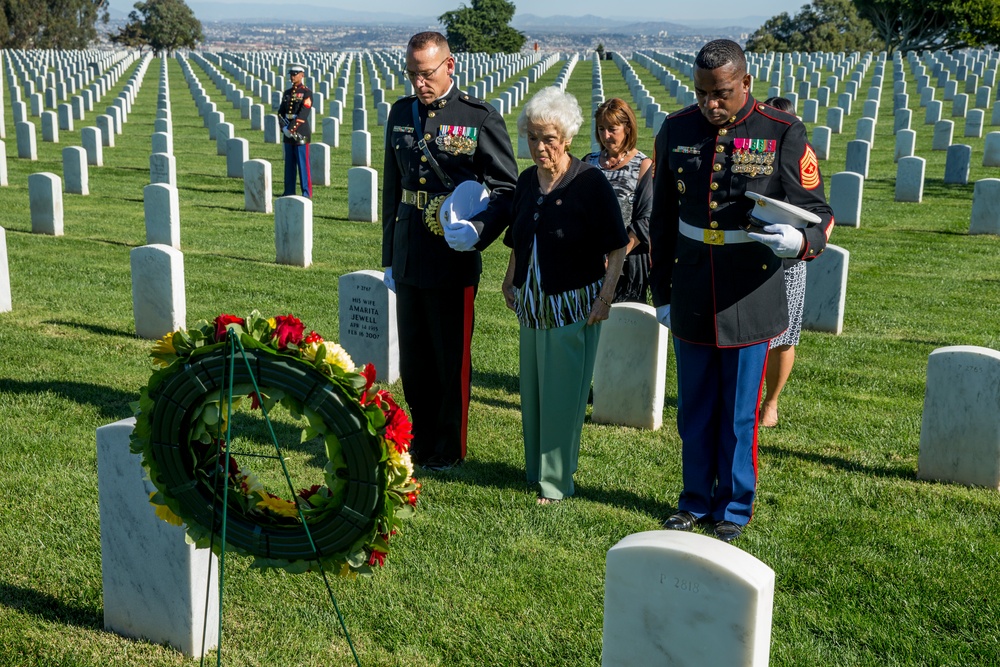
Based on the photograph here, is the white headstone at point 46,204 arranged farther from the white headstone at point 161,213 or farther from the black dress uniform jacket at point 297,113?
the black dress uniform jacket at point 297,113

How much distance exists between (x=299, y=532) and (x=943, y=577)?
2.89 metres

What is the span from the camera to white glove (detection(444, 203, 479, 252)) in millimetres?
5254

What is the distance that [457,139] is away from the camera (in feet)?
18.3

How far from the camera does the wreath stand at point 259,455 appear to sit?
10.9ft

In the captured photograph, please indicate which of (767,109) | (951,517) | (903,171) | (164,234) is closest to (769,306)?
(767,109)

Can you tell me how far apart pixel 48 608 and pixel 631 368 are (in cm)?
349

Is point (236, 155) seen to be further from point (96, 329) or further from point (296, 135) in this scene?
point (96, 329)

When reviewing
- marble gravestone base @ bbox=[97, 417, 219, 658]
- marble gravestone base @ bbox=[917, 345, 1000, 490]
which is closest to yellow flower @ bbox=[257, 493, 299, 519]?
marble gravestone base @ bbox=[97, 417, 219, 658]

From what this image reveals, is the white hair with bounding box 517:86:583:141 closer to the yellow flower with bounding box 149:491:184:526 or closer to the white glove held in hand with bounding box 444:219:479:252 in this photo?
the white glove held in hand with bounding box 444:219:479:252

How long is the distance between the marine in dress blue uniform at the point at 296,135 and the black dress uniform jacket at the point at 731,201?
11142 mm

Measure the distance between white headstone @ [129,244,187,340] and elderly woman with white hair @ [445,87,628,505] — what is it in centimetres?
365

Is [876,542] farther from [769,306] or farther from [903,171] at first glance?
[903,171]

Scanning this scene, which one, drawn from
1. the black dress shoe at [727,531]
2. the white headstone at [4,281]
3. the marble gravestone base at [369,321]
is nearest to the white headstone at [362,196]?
the white headstone at [4,281]

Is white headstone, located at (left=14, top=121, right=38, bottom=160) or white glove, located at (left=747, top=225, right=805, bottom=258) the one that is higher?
white glove, located at (left=747, top=225, right=805, bottom=258)
